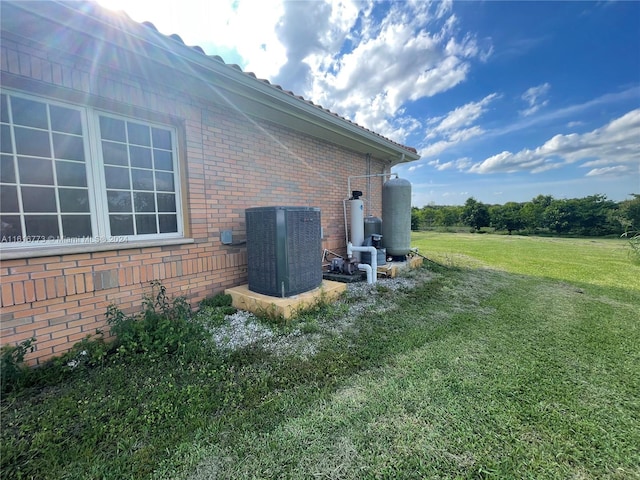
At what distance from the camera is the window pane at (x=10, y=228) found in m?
2.10

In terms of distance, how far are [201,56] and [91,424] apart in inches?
125

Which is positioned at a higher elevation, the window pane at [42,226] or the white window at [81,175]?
the white window at [81,175]

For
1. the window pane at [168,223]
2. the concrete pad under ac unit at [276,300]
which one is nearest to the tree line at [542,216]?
the concrete pad under ac unit at [276,300]

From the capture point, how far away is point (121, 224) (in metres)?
2.77

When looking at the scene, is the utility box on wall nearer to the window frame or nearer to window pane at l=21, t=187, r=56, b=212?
the window frame

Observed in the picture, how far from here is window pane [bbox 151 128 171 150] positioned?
302cm

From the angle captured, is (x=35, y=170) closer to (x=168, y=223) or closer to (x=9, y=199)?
(x=9, y=199)

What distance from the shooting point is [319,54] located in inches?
241

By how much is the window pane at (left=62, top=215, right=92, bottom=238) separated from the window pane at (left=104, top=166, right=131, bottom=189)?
16.8 inches

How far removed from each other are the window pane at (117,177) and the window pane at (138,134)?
36 cm

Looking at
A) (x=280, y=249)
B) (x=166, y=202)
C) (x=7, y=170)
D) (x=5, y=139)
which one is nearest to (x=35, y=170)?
(x=7, y=170)

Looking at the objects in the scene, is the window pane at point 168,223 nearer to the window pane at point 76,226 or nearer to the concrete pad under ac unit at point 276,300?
the window pane at point 76,226

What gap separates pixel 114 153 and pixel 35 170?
0.65 meters

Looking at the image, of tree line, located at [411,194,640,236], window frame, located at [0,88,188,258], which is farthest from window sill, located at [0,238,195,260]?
tree line, located at [411,194,640,236]
